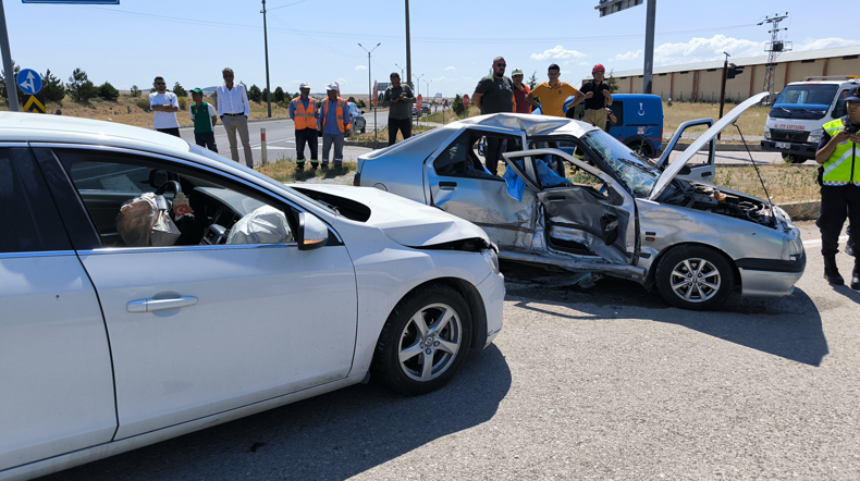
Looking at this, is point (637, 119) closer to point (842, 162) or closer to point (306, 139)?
point (306, 139)

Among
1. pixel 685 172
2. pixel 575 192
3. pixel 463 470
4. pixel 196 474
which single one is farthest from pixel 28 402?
pixel 685 172

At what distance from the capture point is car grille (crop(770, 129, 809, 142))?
1548cm

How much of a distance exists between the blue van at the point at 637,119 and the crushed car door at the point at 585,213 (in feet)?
28.5

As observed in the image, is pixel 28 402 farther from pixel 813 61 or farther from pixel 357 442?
pixel 813 61

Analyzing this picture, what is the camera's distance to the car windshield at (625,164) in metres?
5.27

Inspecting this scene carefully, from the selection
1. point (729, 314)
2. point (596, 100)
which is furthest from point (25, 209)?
point (596, 100)

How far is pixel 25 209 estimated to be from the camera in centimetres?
231

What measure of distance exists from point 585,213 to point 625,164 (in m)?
0.58

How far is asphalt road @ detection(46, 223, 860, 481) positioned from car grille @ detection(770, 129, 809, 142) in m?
13.1

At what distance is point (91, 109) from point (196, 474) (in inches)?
2091

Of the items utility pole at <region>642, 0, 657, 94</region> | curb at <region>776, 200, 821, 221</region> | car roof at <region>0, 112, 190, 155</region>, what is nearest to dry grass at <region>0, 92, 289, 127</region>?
utility pole at <region>642, 0, 657, 94</region>

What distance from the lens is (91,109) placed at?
156 feet

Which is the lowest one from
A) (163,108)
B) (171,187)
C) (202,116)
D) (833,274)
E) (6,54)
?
(833,274)

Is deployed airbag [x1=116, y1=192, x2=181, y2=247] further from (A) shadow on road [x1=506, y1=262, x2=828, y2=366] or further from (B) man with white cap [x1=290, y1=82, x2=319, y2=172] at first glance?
(B) man with white cap [x1=290, y1=82, x2=319, y2=172]
